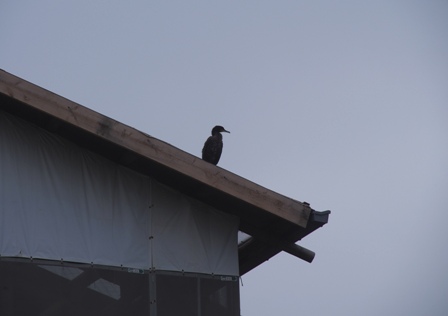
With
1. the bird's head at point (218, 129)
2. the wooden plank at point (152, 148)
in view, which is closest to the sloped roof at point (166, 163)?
the wooden plank at point (152, 148)

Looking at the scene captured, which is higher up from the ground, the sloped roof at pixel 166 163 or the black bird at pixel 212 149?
the black bird at pixel 212 149

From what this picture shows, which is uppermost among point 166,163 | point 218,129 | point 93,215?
point 218,129

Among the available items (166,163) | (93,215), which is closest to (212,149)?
(166,163)

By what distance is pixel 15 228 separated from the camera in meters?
6.80

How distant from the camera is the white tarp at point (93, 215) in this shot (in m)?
6.90

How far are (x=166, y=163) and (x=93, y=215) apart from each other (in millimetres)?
766

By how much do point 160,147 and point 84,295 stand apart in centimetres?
140

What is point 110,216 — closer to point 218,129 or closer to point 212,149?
point 212,149

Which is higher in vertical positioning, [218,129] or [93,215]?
[218,129]

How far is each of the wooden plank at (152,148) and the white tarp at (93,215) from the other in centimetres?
44

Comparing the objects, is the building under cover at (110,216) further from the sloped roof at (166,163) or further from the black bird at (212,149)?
the black bird at (212,149)

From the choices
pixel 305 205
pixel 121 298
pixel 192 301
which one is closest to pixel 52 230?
pixel 121 298

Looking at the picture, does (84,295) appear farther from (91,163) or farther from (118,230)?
(91,163)

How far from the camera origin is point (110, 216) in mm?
7367
